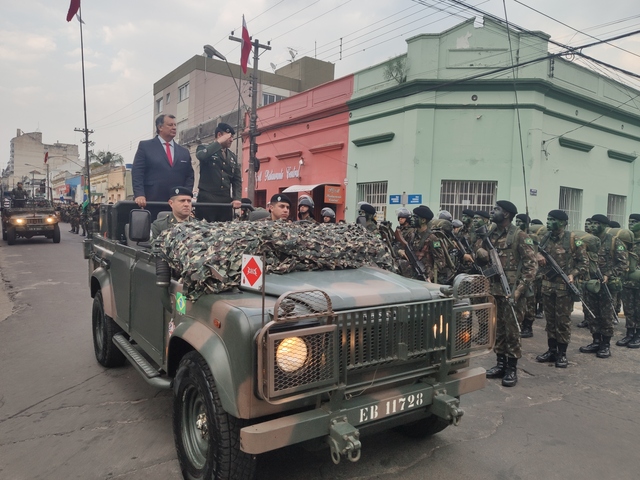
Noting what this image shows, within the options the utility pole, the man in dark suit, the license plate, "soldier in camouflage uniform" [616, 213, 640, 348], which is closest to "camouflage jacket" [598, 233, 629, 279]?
"soldier in camouflage uniform" [616, 213, 640, 348]

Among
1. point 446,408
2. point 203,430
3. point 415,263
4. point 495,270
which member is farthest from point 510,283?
point 203,430

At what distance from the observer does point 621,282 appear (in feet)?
22.7

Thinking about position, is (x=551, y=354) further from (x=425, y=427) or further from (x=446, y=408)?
(x=446, y=408)

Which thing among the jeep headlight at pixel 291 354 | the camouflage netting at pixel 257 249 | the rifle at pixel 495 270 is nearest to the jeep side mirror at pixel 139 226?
the camouflage netting at pixel 257 249

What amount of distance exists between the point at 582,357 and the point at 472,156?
849cm

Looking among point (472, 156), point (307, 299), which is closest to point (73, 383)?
point (307, 299)

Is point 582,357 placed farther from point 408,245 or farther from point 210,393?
point 210,393

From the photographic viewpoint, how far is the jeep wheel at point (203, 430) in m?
2.50

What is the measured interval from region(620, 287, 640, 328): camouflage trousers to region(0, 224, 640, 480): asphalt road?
3.63 feet

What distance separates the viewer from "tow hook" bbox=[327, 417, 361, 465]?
7.70 ft

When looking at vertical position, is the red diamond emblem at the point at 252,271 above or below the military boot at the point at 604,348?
above

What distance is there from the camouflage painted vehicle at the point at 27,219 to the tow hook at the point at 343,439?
19.2m

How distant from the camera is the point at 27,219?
18.1 metres

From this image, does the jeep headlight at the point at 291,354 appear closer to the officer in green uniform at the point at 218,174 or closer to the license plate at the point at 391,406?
the license plate at the point at 391,406
